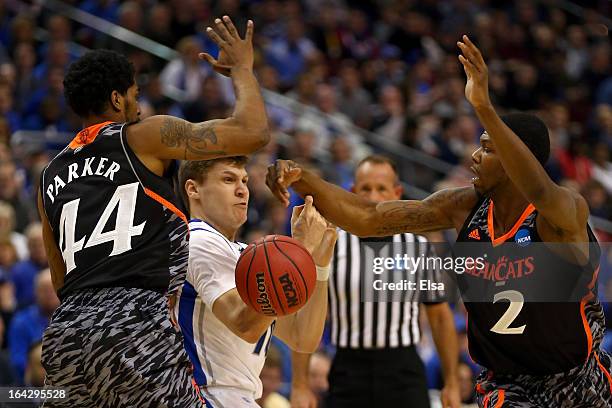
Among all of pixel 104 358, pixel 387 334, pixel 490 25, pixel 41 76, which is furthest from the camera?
pixel 490 25

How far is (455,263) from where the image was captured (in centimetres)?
504

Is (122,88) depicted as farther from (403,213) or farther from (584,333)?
→ (584,333)

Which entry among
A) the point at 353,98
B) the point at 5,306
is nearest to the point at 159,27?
the point at 353,98

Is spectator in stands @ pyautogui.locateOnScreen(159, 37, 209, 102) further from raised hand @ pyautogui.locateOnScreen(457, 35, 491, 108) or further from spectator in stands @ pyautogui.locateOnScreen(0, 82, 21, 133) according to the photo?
raised hand @ pyautogui.locateOnScreen(457, 35, 491, 108)

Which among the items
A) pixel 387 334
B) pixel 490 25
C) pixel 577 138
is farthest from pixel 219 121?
pixel 490 25

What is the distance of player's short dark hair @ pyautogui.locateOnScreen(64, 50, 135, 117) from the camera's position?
438cm

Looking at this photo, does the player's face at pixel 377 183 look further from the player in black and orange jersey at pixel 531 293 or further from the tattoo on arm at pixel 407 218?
the player in black and orange jersey at pixel 531 293

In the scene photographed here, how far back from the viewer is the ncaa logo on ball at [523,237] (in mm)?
4637

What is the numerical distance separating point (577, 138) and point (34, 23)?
715 cm

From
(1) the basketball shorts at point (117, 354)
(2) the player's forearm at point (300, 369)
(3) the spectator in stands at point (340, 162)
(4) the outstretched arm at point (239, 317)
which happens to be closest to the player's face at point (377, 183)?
(2) the player's forearm at point (300, 369)

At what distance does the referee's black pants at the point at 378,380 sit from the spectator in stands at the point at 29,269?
10.7 feet

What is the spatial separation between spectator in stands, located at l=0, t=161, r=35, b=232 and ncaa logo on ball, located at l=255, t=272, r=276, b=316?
18.9 ft

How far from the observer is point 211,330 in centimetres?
466

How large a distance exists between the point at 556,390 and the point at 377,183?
2456mm
